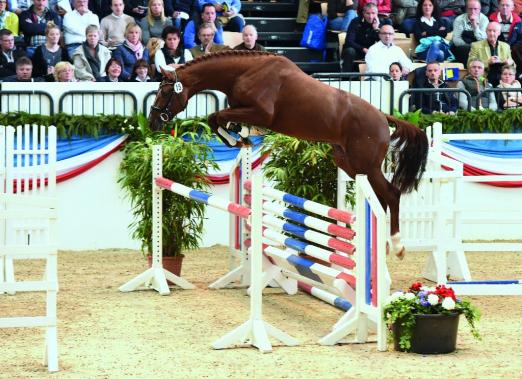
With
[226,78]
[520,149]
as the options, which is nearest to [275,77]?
[226,78]

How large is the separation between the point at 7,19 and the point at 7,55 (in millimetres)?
784

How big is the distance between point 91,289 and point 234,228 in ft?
4.61

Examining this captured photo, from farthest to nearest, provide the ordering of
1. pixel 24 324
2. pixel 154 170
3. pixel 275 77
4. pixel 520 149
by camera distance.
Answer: pixel 520 149 → pixel 154 170 → pixel 275 77 → pixel 24 324

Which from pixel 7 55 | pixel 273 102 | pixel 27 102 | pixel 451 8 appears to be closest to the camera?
pixel 273 102

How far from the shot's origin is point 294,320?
8516 millimetres

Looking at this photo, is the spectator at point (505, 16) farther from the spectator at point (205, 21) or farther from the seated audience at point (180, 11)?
the seated audience at point (180, 11)

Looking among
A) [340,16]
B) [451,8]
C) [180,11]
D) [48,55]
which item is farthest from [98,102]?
[451,8]

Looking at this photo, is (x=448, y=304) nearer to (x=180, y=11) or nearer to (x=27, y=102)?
(x=27, y=102)

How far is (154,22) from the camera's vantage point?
14.6 m

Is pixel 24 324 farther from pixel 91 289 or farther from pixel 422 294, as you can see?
pixel 91 289

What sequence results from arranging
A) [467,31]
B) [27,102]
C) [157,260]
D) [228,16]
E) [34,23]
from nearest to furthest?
[157,260] < [27,102] < [34,23] < [228,16] < [467,31]

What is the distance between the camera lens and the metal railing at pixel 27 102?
39.7 ft

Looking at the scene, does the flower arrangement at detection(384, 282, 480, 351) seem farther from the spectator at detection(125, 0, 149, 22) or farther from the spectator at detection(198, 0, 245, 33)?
the spectator at detection(198, 0, 245, 33)

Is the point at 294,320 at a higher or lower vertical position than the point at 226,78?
lower
